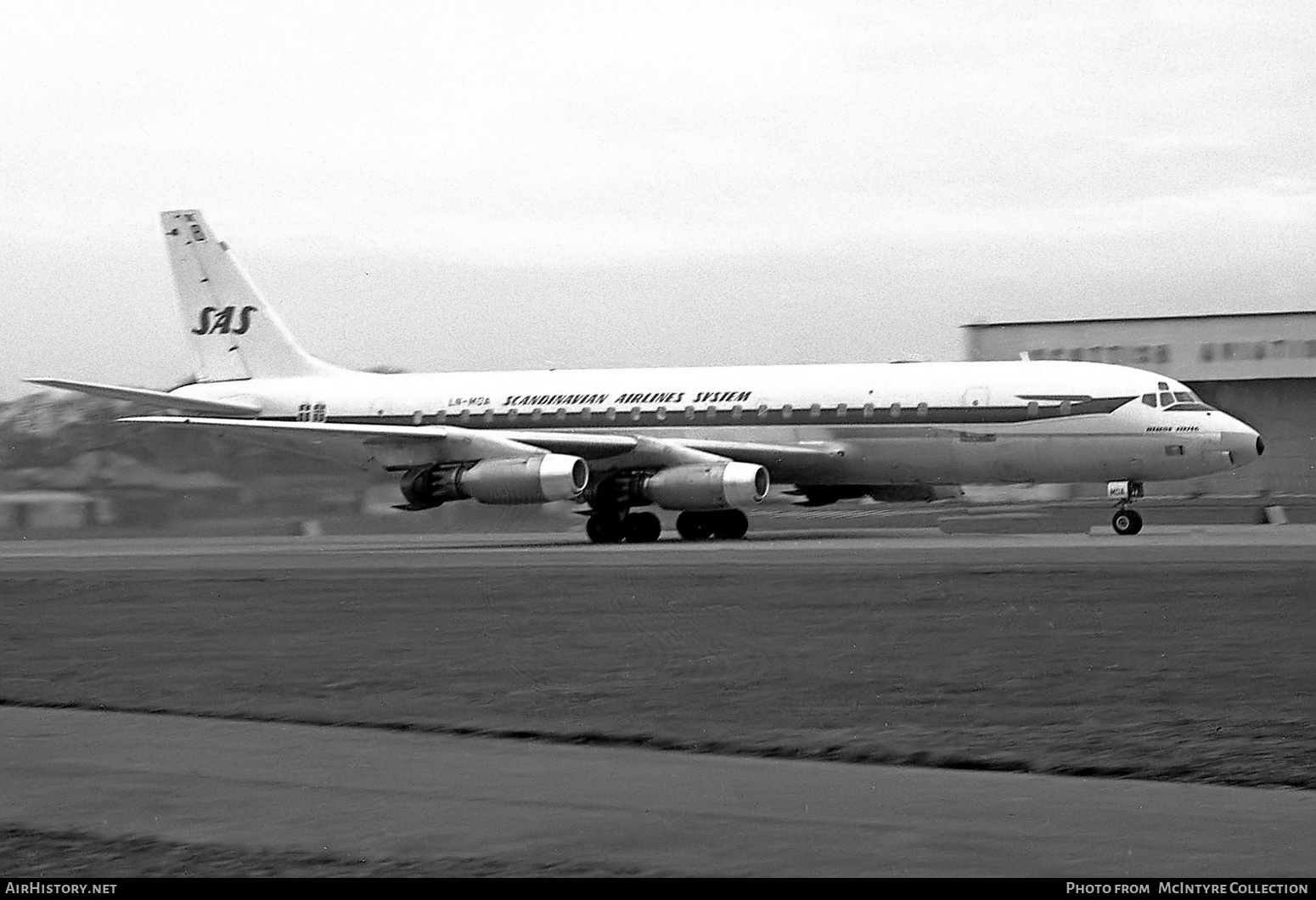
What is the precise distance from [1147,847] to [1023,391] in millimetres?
28097

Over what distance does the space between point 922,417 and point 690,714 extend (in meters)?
24.1

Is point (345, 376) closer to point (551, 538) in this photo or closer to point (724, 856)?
point (551, 538)

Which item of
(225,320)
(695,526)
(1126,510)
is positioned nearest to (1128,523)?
(1126,510)

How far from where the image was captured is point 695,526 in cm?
3791

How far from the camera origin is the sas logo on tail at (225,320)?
44.4 m

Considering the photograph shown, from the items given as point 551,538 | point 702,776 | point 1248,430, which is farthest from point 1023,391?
point 702,776

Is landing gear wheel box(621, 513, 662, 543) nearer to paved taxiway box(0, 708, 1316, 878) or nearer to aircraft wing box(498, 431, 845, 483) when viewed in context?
aircraft wing box(498, 431, 845, 483)

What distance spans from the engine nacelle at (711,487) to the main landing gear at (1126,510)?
20.4 feet

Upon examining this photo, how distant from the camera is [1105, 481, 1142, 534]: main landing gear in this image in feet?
112

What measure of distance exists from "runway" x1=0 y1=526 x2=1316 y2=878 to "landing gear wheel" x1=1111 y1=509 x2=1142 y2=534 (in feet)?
32.6

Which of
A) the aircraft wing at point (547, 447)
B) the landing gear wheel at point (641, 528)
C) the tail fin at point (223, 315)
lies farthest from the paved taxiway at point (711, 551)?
the tail fin at point (223, 315)

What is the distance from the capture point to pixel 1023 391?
115 feet

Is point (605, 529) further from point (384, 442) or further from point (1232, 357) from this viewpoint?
point (1232, 357)

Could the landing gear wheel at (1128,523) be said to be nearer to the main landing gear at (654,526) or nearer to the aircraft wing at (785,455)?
the aircraft wing at (785,455)
